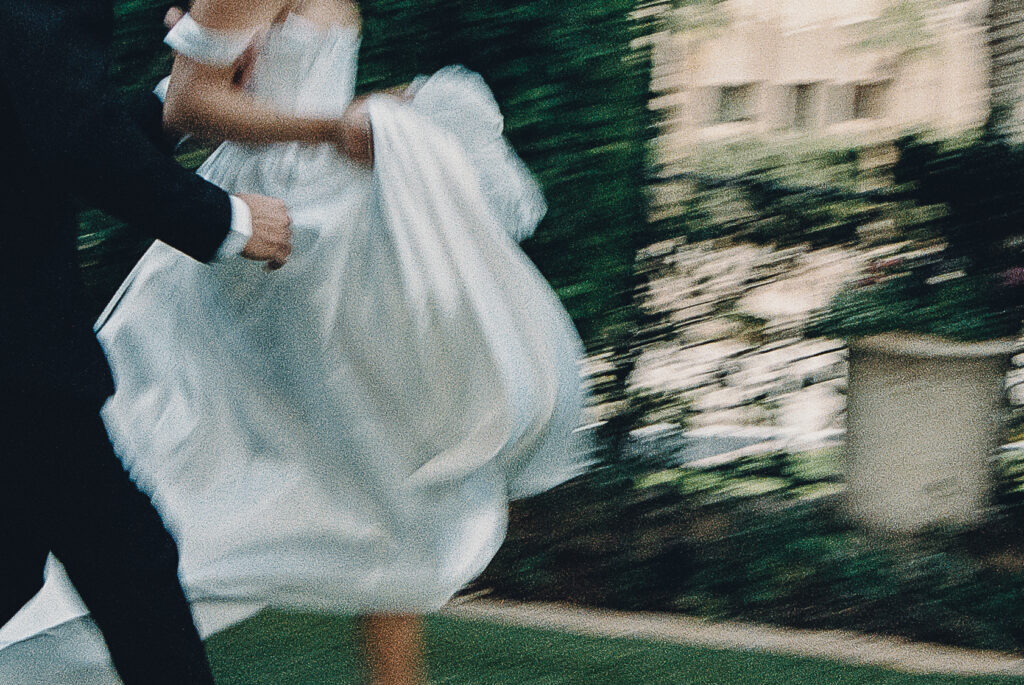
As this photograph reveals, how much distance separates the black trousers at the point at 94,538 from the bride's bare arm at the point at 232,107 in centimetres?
51

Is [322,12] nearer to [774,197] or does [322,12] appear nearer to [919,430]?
[774,197]

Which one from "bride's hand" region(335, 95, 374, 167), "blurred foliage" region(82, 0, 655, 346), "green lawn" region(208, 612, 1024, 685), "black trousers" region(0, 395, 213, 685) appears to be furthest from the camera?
"blurred foliage" region(82, 0, 655, 346)

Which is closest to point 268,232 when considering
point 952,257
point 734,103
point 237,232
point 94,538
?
point 237,232

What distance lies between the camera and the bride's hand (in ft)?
6.69

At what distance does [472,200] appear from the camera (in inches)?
84.4

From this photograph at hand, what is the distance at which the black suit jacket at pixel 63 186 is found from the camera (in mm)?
1620

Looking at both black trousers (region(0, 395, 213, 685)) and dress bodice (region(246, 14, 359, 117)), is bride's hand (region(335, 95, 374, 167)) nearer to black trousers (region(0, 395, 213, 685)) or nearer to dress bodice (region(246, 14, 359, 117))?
dress bodice (region(246, 14, 359, 117))

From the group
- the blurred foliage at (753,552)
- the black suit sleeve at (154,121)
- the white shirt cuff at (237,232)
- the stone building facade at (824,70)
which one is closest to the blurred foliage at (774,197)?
the stone building facade at (824,70)

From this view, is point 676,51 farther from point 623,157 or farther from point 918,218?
point 918,218

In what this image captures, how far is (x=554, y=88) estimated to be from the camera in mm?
3221

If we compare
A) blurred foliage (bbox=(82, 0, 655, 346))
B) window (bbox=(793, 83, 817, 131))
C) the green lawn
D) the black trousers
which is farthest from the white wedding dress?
window (bbox=(793, 83, 817, 131))

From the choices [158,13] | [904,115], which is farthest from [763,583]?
[158,13]

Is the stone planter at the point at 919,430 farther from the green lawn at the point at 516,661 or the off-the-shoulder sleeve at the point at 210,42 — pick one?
the off-the-shoulder sleeve at the point at 210,42

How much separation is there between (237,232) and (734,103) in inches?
80.5
